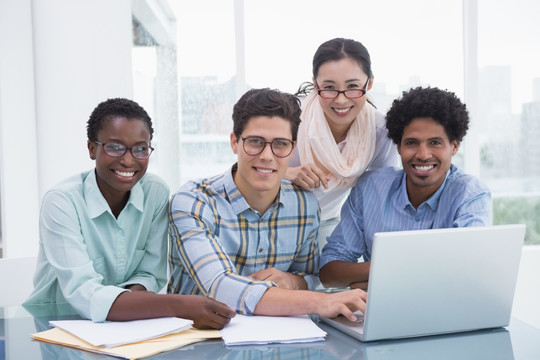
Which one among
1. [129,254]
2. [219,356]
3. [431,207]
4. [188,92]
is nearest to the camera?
[219,356]

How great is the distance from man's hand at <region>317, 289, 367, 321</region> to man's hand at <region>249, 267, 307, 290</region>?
0.93 feet

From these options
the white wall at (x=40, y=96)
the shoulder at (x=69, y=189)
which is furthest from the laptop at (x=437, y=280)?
the white wall at (x=40, y=96)

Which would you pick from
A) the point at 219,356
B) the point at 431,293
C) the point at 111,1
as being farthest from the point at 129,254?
the point at 111,1

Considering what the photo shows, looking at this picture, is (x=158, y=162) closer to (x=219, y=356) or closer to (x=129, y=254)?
(x=129, y=254)

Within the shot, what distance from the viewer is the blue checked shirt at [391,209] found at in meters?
1.85

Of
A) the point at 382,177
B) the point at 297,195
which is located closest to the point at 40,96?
the point at 297,195

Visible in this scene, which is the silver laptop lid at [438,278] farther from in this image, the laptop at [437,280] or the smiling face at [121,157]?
the smiling face at [121,157]

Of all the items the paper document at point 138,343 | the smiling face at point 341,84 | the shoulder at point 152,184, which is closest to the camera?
the paper document at point 138,343

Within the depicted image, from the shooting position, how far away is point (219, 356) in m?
1.18

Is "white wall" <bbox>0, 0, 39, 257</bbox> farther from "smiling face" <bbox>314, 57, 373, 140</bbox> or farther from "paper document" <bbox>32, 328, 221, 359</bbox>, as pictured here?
"paper document" <bbox>32, 328, 221, 359</bbox>

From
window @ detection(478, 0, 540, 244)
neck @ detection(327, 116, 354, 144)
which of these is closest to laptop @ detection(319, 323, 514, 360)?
neck @ detection(327, 116, 354, 144)

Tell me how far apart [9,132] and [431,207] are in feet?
8.31

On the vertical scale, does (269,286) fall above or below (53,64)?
below

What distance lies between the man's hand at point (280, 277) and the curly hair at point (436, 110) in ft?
2.18
